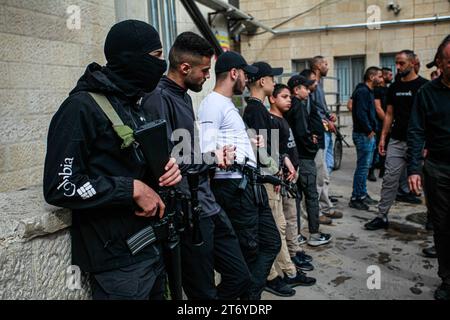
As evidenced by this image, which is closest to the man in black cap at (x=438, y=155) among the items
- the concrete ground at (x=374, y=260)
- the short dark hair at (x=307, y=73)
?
the concrete ground at (x=374, y=260)

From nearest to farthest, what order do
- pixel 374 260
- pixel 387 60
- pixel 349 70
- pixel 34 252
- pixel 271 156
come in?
pixel 34 252 < pixel 271 156 < pixel 374 260 < pixel 387 60 < pixel 349 70

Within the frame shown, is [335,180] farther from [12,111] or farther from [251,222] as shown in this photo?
[12,111]

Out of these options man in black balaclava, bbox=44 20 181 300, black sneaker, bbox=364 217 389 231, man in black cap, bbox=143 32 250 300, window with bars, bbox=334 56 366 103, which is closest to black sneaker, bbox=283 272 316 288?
man in black cap, bbox=143 32 250 300

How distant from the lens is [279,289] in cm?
338

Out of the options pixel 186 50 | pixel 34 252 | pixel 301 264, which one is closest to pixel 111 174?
pixel 34 252

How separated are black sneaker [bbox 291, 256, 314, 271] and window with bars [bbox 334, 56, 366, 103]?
8.89 m

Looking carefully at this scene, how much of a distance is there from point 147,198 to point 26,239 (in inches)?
17.8

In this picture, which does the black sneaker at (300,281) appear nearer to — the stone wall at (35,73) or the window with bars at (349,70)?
the stone wall at (35,73)

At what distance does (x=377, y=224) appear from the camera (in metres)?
4.88

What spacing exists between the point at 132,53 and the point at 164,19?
3274 mm

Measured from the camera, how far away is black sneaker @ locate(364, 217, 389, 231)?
4.86 m

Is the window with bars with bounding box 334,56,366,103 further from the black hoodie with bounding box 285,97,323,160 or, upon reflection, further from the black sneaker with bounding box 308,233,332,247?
the black sneaker with bounding box 308,233,332,247

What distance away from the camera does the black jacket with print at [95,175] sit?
57.7 inches

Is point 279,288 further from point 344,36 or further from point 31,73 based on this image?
point 344,36
